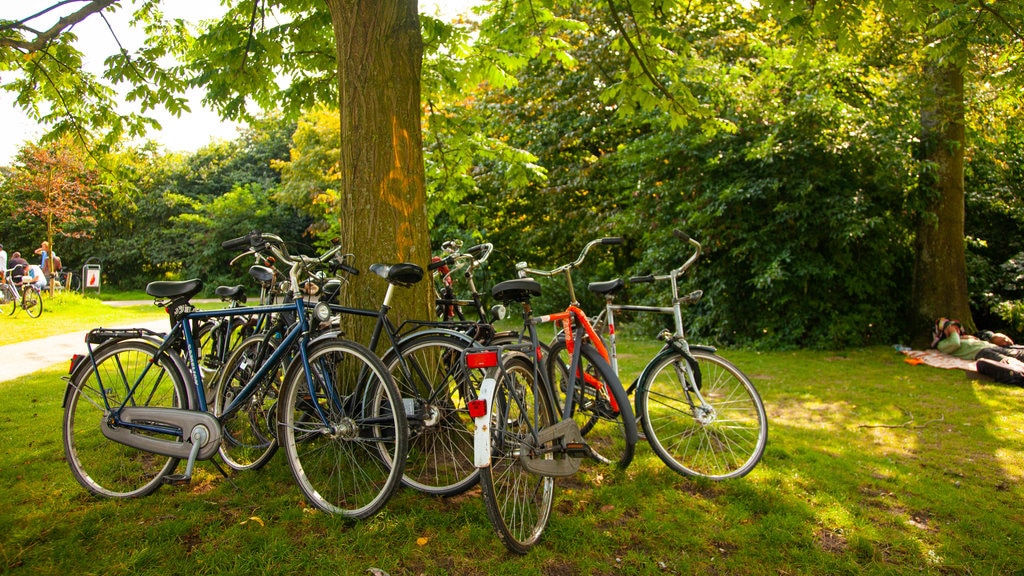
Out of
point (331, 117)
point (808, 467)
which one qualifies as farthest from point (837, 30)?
point (331, 117)

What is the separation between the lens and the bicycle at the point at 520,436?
2443mm

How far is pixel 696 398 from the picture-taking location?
3.61 meters

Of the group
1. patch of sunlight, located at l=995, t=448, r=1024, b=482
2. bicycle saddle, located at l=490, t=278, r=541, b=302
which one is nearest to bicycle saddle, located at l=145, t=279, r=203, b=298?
bicycle saddle, located at l=490, t=278, r=541, b=302

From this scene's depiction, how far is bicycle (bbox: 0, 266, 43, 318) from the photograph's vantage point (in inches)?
480

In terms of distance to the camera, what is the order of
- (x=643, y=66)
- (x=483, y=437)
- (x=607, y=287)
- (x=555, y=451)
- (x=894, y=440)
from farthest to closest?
(x=643, y=66) → (x=894, y=440) → (x=607, y=287) → (x=555, y=451) → (x=483, y=437)

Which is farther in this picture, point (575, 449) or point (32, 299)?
point (32, 299)

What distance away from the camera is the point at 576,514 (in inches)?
119

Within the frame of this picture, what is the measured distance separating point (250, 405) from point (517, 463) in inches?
63.3

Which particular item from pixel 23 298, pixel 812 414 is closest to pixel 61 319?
pixel 23 298

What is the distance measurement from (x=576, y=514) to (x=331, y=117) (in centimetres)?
1853

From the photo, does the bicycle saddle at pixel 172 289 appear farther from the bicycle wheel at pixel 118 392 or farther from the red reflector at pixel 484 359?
the red reflector at pixel 484 359

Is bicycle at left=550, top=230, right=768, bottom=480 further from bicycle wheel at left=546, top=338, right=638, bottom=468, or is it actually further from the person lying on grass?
the person lying on grass

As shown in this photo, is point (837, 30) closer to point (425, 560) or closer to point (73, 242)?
point (425, 560)

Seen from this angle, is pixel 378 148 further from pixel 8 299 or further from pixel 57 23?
pixel 8 299
